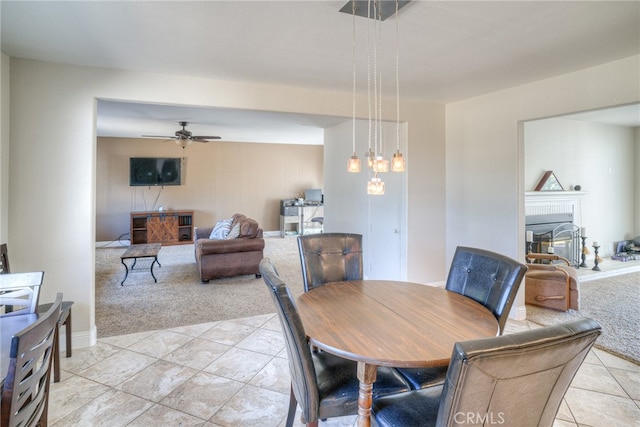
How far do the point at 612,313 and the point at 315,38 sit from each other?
4248 millimetres

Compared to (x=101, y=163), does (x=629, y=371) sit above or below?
below

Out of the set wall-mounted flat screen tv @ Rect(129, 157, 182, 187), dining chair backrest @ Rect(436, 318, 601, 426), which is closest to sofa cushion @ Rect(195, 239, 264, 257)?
wall-mounted flat screen tv @ Rect(129, 157, 182, 187)

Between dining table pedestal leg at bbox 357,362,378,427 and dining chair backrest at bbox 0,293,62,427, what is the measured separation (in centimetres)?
118

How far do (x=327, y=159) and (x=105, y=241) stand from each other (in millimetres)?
5610

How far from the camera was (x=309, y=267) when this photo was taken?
7.97ft

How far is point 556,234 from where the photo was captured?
18.8 ft

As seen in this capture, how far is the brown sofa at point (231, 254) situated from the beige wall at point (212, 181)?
12.1 ft

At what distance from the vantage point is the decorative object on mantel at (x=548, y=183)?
18.1 ft

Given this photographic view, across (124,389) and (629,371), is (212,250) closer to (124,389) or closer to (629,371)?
(124,389)

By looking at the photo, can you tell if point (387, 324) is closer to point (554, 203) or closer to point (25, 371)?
point (25, 371)

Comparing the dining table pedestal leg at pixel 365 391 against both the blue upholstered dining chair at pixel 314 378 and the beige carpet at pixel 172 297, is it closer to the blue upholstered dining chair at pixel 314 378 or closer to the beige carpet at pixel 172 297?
the blue upholstered dining chair at pixel 314 378

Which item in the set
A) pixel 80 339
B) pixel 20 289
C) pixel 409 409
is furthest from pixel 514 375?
pixel 80 339

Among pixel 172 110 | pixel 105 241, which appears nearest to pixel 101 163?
pixel 105 241

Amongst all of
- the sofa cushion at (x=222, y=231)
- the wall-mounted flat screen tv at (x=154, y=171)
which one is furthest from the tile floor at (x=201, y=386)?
the wall-mounted flat screen tv at (x=154, y=171)
